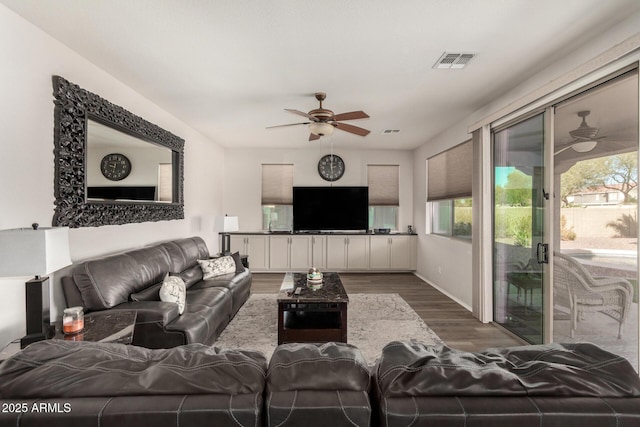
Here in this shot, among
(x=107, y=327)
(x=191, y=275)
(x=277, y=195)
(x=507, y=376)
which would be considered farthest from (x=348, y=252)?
(x=507, y=376)

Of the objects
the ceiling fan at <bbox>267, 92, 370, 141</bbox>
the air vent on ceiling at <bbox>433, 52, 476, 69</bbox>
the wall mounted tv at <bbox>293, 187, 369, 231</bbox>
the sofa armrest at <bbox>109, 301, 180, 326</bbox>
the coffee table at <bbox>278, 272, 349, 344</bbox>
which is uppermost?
the air vent on ceiling at <bbox>433, 52, 476, 69</bbox>

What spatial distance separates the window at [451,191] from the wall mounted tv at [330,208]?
1.36m

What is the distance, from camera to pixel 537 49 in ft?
8.01

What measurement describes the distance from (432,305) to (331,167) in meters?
3.56

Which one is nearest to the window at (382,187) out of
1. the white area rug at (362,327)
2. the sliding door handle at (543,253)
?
the white area rug at (362,327)

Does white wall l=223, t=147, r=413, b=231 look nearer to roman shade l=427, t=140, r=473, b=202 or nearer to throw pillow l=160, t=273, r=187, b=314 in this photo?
roman shade l=427, t=140, r=473, b=202

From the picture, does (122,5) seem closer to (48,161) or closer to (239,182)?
(48,161)

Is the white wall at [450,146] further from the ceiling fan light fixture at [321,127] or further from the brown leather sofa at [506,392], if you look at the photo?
the brown leather sofa at [506,392]

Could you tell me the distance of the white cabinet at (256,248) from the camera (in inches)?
247

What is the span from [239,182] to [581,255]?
19.2 feet

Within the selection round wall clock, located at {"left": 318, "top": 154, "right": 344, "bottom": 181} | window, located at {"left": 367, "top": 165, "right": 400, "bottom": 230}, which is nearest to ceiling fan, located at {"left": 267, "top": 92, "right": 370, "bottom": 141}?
round wall clock, located at {"left": 318, "top": 154, "right": 344, "bottom": 181}

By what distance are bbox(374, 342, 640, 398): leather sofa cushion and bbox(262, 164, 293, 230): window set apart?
582cm

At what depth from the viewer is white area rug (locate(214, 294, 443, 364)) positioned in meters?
3.06

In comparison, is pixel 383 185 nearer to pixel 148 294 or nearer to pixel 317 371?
pixel 148 294
